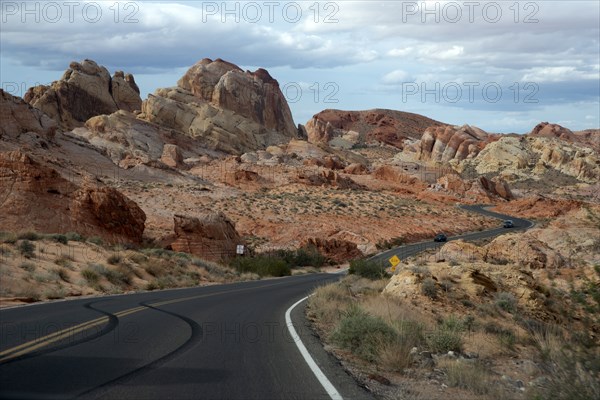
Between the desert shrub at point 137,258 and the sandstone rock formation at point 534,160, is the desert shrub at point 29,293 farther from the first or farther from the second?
the sandstone rock formation at point 534,160

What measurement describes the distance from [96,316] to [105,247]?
1820cm

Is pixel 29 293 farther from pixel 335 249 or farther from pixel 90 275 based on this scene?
pixel 335 249

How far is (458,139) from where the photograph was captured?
498ft

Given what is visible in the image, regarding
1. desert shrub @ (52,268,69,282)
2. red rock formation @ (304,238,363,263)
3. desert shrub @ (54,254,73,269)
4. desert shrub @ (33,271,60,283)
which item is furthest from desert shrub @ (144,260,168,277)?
red rock formation @ (304,238,363,263)

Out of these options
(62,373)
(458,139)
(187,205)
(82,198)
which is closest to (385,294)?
(62,373)

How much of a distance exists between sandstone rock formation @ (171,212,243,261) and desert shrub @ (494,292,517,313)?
82.1 feet

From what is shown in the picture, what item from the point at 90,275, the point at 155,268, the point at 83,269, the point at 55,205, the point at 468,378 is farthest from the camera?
the point at 55,205

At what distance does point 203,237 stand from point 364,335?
31276 millimetres

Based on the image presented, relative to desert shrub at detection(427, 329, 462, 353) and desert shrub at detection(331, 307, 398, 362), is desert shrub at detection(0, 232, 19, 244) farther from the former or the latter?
desert shrub at detection(427, 329, 462, 353)

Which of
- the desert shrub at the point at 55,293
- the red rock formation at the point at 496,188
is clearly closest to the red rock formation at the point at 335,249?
the desert shrub at the point at 55,293

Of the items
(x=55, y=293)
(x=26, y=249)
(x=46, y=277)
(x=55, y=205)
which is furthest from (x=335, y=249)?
(x=55, y=293)

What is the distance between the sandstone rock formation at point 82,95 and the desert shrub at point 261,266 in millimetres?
67659

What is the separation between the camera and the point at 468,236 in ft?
202

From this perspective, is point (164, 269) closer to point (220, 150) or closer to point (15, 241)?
point (15, 241)
